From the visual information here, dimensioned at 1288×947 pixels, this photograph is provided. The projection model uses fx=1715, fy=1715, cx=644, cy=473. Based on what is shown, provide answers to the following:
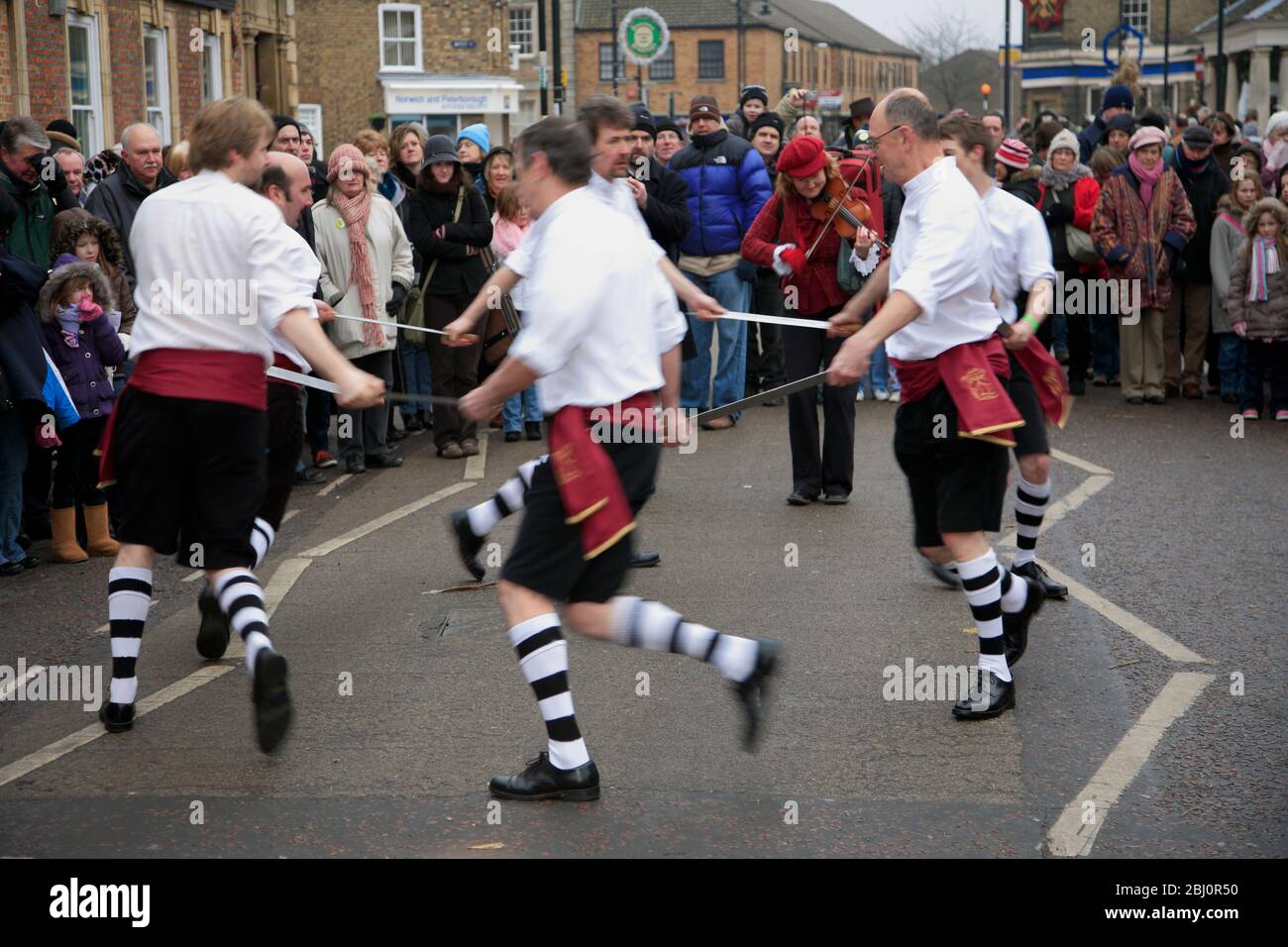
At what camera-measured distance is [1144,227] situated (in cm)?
1424

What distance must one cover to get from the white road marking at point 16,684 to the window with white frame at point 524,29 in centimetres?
7279

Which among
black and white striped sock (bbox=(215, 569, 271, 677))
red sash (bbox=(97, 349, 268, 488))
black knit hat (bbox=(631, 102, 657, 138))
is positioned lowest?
black and white striped sock (bbox=(215, 569, 271, 677))

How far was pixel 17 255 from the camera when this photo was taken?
941 centimetres

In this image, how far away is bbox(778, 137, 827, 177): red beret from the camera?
10.0 m

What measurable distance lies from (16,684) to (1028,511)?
4.34 m

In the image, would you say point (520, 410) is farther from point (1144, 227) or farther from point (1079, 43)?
point (1079, 43)

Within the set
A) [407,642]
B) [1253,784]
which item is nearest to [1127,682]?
[1253,784]

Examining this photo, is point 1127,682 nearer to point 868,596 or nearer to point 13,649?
point 868,596

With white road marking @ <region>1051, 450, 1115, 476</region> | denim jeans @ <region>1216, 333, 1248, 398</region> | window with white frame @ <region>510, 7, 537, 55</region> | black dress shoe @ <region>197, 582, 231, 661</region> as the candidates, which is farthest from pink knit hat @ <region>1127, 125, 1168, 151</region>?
window with white frame @ <region>510, 7, 537, 55</region>

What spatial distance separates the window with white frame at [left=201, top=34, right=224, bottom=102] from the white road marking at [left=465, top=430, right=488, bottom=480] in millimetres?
15999

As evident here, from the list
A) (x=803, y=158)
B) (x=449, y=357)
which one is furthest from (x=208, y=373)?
(x=449, y=357)

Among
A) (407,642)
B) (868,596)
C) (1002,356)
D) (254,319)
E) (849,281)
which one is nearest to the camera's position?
(254,319)

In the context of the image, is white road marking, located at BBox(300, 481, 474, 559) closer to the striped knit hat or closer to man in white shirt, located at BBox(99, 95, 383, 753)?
man in white shirt, located at BBox(99, 95, 383, 753)
